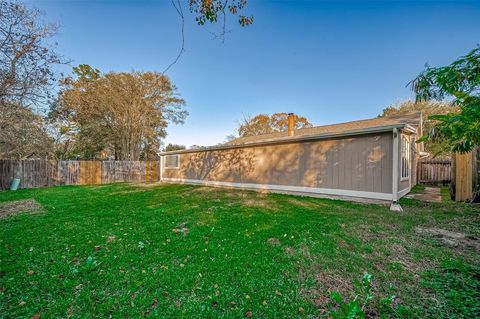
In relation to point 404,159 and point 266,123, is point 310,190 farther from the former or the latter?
point 266,123

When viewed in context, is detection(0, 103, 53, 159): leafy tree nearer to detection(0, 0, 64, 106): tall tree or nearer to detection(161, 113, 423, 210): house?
detection(0, 0, 64, 106): tall tree

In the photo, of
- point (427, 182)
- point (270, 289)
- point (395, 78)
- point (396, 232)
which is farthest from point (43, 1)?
point (427, 182)

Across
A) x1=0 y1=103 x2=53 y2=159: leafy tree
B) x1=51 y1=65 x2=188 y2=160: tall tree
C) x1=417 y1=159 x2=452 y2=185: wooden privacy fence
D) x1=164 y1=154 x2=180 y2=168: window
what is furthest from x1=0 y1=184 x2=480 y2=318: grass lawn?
x1=51 y1=65 x2=188 y2=160: tall tree

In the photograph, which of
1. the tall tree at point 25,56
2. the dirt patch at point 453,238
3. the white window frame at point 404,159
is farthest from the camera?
the white window frame at point 404,159

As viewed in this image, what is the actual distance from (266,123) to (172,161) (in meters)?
15.8

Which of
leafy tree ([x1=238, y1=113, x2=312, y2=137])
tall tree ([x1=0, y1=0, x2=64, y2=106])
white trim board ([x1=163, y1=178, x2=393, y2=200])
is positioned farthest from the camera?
leafy tree ([x1=238, y1=113, x2=312, y2=137])

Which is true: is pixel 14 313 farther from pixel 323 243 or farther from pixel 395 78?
pixel 395 78

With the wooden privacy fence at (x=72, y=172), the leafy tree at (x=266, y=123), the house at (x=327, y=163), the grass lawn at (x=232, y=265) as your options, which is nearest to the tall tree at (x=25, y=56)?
the grass lawn at (x=232, y=265)

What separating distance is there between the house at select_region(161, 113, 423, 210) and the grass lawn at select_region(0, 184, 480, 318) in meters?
1.68

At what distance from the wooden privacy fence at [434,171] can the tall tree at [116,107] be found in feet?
67.6

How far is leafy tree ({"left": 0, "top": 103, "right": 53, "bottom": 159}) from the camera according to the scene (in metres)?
7.15

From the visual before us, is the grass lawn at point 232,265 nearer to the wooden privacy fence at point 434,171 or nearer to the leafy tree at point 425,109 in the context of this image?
the wooden privacy fence at point 434,171

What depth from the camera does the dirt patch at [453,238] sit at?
3137mm

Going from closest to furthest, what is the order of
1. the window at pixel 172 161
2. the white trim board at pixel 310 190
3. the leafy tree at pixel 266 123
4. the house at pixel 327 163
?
the house at pixel 327 163, the white trim board at pixel 310 190, the window at pixel 172 161, the leafy tree at pixel 266 123
